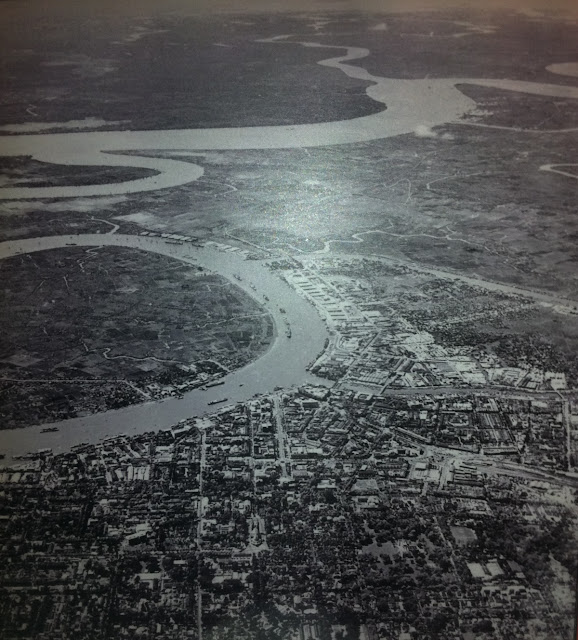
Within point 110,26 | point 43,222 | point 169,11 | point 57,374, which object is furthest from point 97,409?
point 169,11

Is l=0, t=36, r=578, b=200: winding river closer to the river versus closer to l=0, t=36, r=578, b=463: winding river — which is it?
l=0, t=36, r=578, b=463: winding river

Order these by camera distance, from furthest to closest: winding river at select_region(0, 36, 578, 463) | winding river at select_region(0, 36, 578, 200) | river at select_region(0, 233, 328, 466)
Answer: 1. winding river at select_region(0, 36, 578, 200)
2. winding river at select_region(0, 36, 578, 463)
3. river at select_region(0, 233, 328, 466)

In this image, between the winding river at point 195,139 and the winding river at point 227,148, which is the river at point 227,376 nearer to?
the winding river at point 227,148

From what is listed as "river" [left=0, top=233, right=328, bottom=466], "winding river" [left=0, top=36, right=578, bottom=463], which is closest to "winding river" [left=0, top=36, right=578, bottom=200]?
"winding river" [left=0, top=36, right=578, bottom=463]

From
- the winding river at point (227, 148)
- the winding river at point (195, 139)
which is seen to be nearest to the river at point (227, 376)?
the winding river at point (227, 148)

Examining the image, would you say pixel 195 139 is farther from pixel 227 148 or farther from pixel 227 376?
pixel 227 376

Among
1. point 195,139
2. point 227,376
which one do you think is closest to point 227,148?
point 195,139

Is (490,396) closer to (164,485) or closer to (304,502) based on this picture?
(304,502)

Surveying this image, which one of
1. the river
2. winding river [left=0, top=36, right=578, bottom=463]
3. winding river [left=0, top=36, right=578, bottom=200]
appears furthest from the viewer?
winding river [left=0, top=36, right=578, bottom=200]
